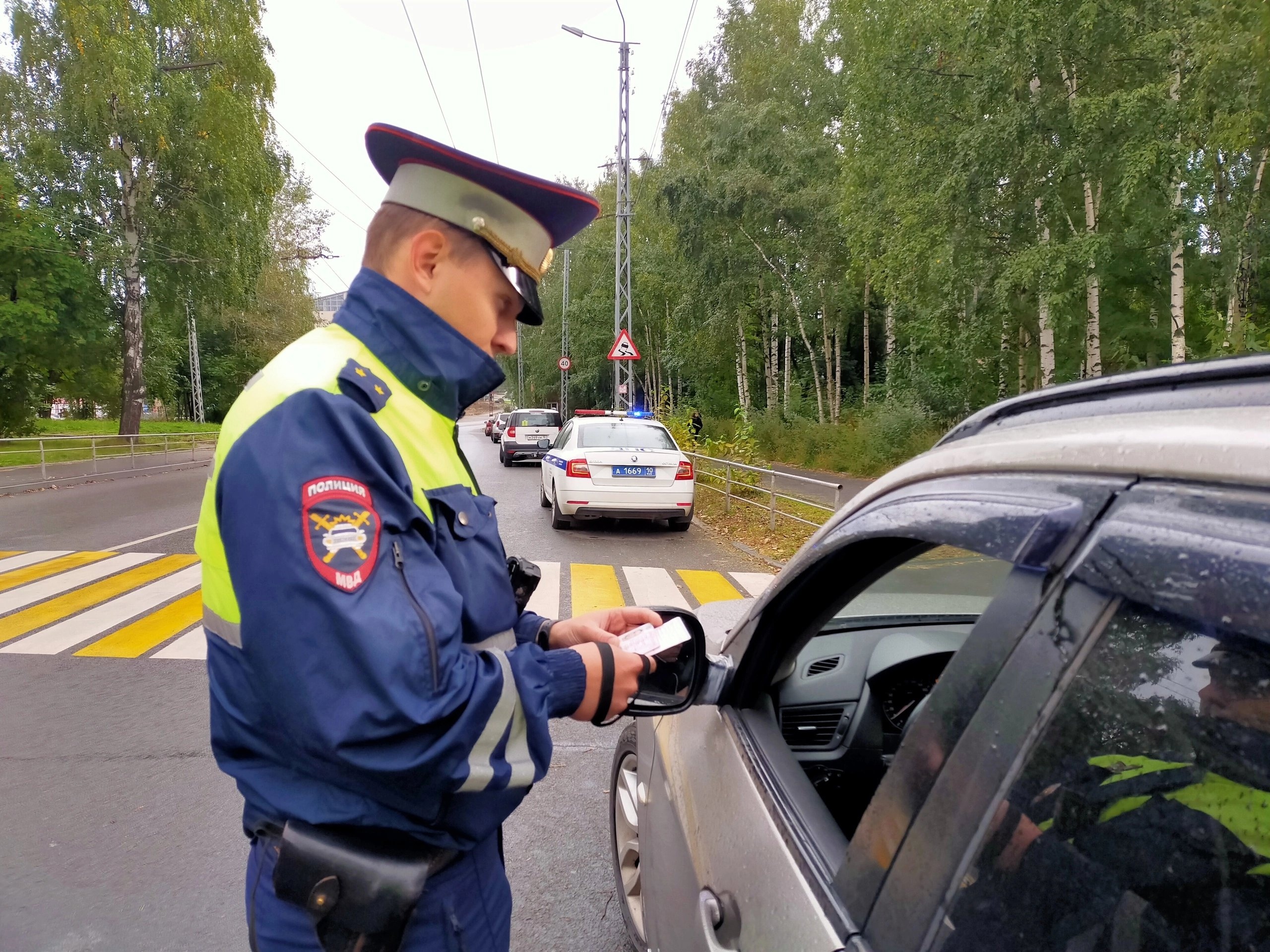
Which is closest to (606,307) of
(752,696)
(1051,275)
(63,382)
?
(63,382)

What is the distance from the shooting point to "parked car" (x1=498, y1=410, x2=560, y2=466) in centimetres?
2431

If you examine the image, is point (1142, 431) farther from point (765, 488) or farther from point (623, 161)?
point (623, 161)

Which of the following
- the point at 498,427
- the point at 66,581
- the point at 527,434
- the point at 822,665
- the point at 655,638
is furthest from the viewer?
the point at 498,427

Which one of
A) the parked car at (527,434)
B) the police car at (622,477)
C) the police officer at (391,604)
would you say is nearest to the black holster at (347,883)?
the police officer at (391,604)

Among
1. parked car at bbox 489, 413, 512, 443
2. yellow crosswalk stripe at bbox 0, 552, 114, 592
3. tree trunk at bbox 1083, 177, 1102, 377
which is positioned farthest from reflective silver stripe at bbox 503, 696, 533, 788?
parked car at bbox 489, 413, 512, 443

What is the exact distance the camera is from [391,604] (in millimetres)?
1151

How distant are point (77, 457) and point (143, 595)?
14261 mm

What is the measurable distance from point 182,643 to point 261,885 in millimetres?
5391

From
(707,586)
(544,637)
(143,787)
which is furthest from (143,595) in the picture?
(544,637)

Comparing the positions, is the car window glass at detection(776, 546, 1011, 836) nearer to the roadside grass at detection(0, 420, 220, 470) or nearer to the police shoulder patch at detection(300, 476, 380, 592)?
the police shoulder patch at detection(300, 476, 380, 592)

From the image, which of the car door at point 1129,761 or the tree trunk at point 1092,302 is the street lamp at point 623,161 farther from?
the car door at point 1129,761

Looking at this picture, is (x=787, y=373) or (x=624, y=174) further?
(x=787, y=373)

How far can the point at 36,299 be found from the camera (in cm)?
2286

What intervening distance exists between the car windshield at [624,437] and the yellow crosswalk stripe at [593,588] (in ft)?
7.62
